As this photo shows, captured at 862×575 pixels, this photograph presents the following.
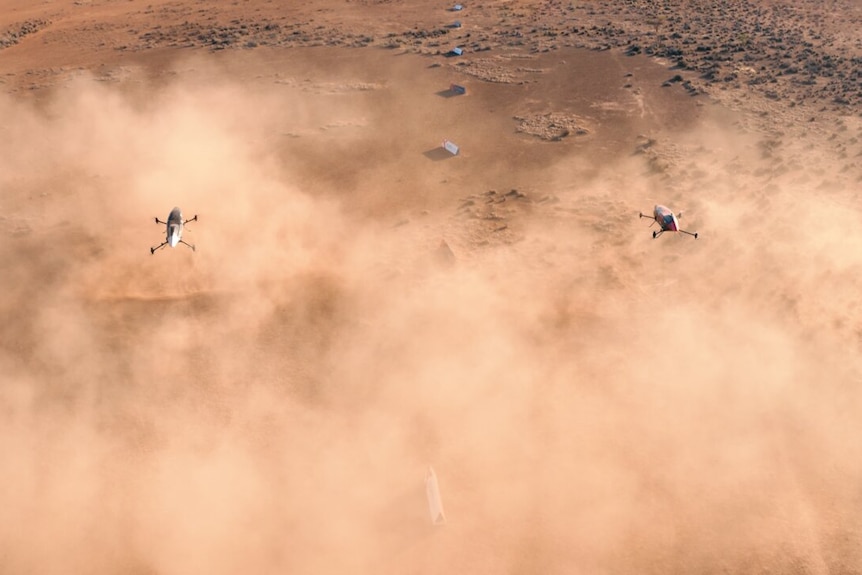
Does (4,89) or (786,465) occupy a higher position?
(4,89)

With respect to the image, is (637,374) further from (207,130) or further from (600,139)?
(207,130)

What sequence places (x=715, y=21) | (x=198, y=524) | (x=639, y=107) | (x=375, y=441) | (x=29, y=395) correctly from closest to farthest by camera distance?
(x=198, y=524), (x=375, y=441), (x=29, y=395), (x=639, y=107), (x=715, y=21)

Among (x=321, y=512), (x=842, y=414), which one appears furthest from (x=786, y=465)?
(x=321, y=512)

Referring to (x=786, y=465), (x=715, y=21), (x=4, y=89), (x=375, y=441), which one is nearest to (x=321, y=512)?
(x=375, y=441)

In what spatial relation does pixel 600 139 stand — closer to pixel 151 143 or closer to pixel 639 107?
pixel 639 107

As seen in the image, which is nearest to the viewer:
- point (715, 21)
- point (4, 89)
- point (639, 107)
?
point (639, 107)

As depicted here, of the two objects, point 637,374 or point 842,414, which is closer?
point 842,414
